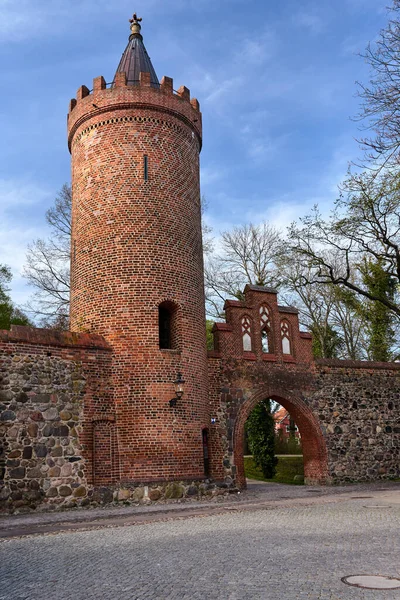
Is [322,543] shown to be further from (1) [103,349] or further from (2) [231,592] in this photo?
(1) [103,349]

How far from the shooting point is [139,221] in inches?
627

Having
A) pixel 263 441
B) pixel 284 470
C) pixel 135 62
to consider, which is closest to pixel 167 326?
pixel 135 62

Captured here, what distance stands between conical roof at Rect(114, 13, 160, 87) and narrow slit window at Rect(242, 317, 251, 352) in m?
7.95

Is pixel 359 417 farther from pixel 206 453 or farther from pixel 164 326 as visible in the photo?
pixel 164 326

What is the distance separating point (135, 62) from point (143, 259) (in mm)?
6941

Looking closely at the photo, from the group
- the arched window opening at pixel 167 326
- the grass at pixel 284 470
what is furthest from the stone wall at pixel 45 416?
the grass at pixel 284 470

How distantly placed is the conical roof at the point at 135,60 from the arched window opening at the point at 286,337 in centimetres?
888

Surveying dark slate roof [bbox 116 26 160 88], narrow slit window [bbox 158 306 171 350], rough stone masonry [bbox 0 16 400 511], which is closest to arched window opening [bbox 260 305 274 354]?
rough stone masonry [bbox 0 16 400 511]

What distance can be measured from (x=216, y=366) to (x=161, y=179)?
5936mm

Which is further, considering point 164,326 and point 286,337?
point 286,337

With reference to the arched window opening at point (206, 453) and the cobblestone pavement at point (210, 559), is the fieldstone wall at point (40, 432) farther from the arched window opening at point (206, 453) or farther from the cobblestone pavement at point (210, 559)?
the cobblestone pavement at point (210, 559)

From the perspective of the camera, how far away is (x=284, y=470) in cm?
2662

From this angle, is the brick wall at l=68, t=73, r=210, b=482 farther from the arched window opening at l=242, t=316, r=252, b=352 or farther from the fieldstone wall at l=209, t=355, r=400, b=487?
the arched window opening at l=242, t=316, r=252, b=352

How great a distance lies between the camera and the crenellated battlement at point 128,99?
1661 centimetres
